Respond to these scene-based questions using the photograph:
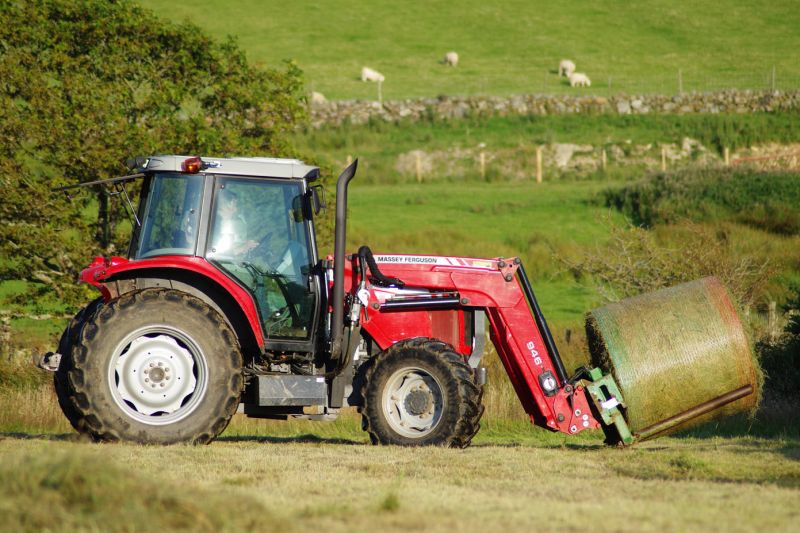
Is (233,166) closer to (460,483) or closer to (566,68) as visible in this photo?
(460,483)

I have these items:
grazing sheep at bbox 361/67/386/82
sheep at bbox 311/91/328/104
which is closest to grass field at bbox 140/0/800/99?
grazing sheep at bbox 361/67/386/82

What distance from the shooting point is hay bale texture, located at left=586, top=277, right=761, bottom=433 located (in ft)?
35.3

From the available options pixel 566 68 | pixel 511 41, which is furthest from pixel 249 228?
pixel 511 41

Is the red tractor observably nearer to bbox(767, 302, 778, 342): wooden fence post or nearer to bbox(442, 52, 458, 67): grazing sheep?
bbox(767, 302, 778, 342): wooden fence post

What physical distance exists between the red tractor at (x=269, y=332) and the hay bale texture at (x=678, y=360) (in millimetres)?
218

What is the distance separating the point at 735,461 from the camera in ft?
32.7

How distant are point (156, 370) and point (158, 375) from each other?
0.15 ft

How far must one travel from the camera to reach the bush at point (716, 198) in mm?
30953

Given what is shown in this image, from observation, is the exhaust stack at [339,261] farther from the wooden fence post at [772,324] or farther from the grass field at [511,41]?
the grass field at [511,41]

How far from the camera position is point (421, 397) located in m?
11.0

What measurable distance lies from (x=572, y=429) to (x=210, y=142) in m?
11.7

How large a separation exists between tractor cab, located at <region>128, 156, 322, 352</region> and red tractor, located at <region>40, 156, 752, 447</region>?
0.01 m

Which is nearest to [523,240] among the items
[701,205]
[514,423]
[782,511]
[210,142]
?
[701,205]

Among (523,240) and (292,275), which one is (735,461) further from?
(523,240)
